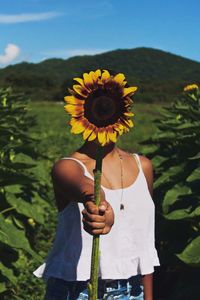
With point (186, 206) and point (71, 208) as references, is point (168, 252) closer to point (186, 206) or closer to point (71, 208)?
point (186, 206)

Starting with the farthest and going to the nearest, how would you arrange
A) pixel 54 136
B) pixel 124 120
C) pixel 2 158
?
pixel 54 136 → pixel 2 158 → pixel 124 120

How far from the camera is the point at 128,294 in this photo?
2.04 m

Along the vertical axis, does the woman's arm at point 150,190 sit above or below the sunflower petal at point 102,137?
below

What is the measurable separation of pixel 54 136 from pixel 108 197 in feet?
56.8

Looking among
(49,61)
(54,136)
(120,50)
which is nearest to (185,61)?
(120,50)

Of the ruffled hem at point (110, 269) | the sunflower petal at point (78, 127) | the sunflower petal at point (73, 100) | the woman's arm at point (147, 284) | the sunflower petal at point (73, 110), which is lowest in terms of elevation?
the woman's arm at point (147, 284)

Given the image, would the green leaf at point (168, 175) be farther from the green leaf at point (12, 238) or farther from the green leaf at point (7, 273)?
the green leaf at point (12, 238)

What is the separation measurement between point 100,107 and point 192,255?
1935mm

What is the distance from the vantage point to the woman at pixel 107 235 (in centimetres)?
197

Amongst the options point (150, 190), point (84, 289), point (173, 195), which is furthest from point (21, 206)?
point (84, 289)

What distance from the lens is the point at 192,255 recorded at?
3.25 meters

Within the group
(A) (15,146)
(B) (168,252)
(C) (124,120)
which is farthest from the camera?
(A) (15,146)

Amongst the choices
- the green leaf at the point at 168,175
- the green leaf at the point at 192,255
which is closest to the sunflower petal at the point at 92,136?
the green leaf at the point at 192,255

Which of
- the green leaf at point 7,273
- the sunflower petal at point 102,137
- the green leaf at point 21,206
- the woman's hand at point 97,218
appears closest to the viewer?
the sunflower petal at point 102,137
